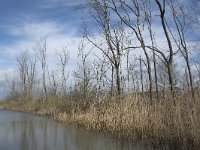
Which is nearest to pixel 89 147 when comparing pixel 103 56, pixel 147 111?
pixel 147 111

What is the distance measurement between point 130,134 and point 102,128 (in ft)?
8.48

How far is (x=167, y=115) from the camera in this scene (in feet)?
32.0

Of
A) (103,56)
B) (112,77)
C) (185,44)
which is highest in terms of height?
(185,44)

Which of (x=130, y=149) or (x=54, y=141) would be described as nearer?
(x=130, y=149)

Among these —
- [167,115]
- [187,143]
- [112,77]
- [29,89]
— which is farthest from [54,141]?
[29,89]

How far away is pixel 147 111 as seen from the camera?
435 inches

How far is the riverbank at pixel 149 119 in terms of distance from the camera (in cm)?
848

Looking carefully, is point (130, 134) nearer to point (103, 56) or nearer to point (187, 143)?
point (187, 143)

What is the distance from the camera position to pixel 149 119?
10586mm

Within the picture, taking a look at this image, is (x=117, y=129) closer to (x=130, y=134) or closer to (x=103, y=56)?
(x=130, y=134)

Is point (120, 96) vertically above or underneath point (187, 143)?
above

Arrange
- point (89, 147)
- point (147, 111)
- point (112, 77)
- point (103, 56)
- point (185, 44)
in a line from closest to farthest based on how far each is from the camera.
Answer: point (89, 147) < point (147, 111) < point (112, 77) < point (103, 56) < point (185, 44)

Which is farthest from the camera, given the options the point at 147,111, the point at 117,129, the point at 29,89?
the point at 29,89

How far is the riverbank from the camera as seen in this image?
8.48m
